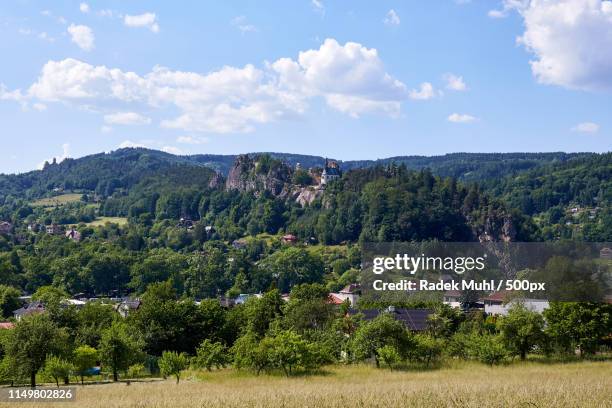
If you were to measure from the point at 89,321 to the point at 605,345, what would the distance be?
4233 centimetres

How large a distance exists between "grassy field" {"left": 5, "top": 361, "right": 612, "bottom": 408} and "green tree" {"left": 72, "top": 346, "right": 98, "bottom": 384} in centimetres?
494

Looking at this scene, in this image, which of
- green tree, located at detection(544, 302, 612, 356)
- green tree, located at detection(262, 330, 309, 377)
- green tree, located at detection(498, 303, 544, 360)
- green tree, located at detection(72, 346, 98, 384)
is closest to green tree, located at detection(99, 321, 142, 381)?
green tree, located at detection(72, 346, 98, 384)

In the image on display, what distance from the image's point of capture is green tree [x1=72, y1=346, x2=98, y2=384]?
135 feet

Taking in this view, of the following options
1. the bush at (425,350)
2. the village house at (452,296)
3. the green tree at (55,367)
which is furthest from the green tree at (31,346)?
the village house at (452,296)

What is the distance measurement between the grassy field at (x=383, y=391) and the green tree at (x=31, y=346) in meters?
3.79

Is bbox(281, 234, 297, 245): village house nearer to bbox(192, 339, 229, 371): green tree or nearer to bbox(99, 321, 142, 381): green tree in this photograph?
bbox(192, 339, 229, 371): green tree

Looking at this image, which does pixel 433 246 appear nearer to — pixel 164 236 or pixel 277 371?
pixel 164 236

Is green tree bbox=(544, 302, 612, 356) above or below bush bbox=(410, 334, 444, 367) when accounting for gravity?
above

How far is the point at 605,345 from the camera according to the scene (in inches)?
2025

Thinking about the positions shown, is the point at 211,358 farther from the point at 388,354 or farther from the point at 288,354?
the point at 388,354

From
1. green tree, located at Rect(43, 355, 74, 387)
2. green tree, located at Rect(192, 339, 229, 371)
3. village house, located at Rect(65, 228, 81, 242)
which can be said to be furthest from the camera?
village house, located at Rect(65, 228, 81, 242)

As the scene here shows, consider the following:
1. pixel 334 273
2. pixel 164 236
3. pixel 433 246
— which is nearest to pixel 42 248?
pixel 164 236

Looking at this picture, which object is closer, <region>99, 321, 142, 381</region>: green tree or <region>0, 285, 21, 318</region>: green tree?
<region>99, 321, 142, 381</region>: green tree

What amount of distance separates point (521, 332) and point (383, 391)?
70.2 feet
